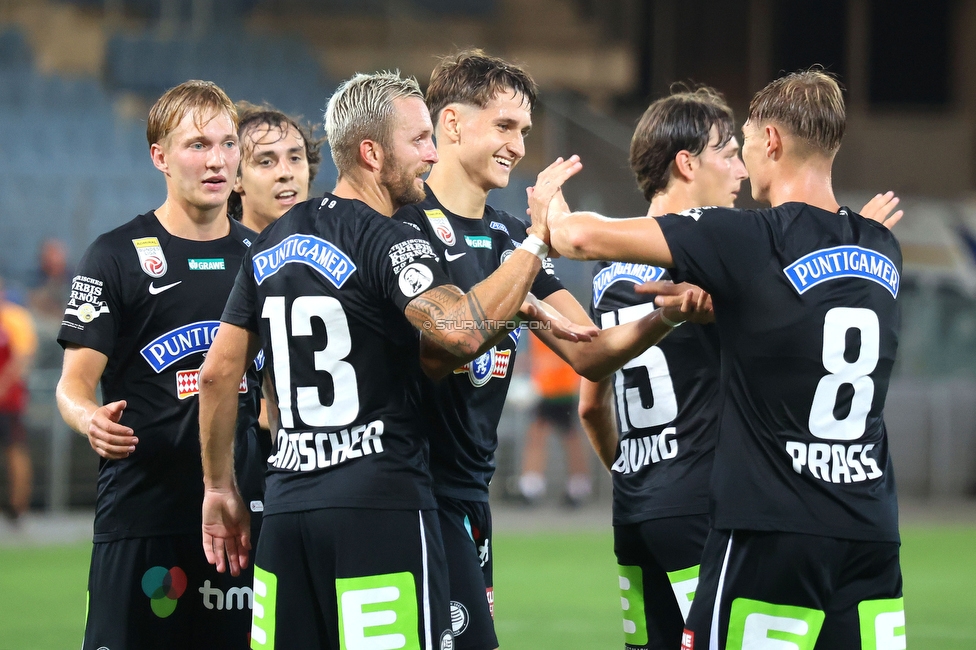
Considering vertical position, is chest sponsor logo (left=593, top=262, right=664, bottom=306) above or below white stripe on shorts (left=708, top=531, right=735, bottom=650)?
above

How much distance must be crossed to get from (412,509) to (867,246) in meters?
1.55

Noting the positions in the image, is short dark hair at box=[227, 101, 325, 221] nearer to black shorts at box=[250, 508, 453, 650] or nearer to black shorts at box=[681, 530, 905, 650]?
black shorts at box=[250, 508, 453, 650]

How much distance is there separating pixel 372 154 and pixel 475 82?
75 centimetres

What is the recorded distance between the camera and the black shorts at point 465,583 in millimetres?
3830

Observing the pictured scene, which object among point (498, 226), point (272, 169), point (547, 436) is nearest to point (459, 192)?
point (498, 226)

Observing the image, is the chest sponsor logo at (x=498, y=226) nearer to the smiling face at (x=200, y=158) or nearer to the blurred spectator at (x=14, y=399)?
the smiling face at (x=200, y=158)

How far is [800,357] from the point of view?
3449 millimetres

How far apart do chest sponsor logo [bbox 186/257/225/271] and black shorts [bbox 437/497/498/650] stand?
1268 millimetres

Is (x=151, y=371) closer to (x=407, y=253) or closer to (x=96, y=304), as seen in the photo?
(x=96, y=304)

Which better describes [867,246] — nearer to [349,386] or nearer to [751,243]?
[751,243]

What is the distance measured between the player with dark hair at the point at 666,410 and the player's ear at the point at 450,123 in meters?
0.82

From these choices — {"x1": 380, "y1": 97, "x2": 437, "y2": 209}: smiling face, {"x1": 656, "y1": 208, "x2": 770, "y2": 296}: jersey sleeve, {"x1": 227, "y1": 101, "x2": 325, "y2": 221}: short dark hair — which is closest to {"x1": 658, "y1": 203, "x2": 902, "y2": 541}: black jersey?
{"x1": 656, "y1": 208, "x2": 770, "y2": 296}: jersey sleeve

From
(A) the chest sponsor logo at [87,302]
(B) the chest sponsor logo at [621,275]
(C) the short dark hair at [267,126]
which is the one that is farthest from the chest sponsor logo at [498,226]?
(A) the chest sponsor logo at [87,302]

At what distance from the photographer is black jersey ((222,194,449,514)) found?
346 centimetres
